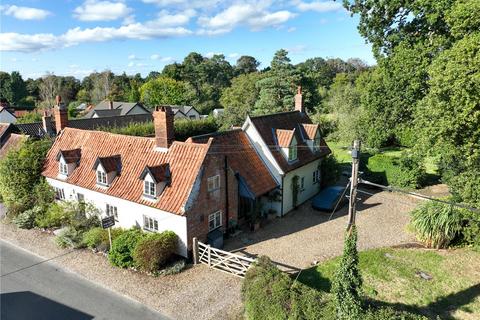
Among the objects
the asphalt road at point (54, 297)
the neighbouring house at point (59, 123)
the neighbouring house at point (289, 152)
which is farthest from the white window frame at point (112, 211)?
the neighbouring house at point (289, 152)

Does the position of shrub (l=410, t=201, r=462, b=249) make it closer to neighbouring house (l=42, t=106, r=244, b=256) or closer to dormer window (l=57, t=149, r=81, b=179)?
neighbouring house (l=42, t=106, r=244, b=256)

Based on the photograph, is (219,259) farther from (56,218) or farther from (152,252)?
(56,218)

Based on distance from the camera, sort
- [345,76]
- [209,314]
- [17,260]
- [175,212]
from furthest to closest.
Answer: [345,76] → [17,260] → [175,212] → [209,314]

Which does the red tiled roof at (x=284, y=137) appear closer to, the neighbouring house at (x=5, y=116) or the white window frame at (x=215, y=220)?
the white window frame at (x=215, y=220)

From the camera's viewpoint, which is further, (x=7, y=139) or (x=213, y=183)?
(x=7, y=139)

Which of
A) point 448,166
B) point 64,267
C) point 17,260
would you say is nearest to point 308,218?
point 448,166

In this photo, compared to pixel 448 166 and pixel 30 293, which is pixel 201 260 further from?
pixel 448 166

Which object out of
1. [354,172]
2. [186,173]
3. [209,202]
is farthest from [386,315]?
[186,173]
